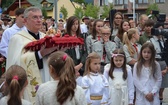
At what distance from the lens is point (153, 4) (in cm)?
6219

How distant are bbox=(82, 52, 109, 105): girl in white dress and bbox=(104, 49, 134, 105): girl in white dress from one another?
2.78 feet

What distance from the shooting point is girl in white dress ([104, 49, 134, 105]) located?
8.06 metres

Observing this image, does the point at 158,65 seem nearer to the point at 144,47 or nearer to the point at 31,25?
the point at 144,47

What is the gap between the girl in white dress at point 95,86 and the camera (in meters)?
7.10

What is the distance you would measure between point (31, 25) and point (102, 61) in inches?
129

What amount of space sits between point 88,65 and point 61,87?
309 centimetres

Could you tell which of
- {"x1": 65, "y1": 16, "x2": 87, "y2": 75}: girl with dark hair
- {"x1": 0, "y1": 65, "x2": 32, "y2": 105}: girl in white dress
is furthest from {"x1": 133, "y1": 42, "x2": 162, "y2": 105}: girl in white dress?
{"x1": 0, "y1": 65, "x2": 32, "y2": 105}: girl in white dress

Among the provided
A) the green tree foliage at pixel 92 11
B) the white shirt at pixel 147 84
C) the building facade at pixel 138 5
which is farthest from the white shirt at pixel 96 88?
the building facade at pixel 138 5

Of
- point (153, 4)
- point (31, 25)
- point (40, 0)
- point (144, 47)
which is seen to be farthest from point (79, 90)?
point (40, 0)

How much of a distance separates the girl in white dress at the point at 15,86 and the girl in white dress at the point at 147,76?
13.5ft

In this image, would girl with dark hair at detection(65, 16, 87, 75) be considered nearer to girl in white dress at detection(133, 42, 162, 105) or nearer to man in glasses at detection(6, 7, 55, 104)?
Result: girl in white dress at detection(133, 42, 162, 105)

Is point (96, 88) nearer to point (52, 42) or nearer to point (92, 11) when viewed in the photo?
point (52, 42)

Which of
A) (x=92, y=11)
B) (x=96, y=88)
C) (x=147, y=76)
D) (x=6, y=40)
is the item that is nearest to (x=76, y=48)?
(x=96, y=88)

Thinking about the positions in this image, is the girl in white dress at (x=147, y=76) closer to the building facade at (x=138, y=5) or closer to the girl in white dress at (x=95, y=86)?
the girl in white dress at (x=95, y=86)
